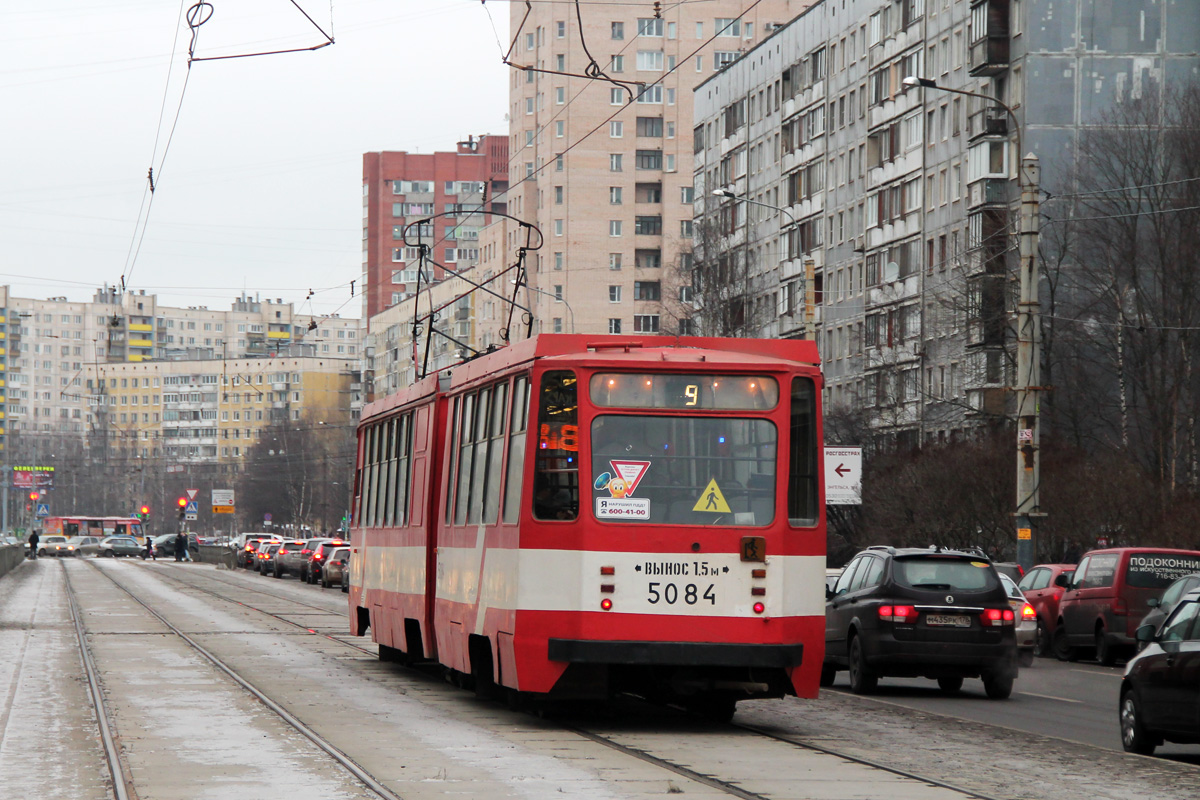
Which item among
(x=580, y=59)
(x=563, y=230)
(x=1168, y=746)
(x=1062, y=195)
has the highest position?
(x=580, y=59)

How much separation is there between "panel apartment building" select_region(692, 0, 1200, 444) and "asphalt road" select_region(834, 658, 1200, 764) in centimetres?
1560

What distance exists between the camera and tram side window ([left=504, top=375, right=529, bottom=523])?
47.9 feet

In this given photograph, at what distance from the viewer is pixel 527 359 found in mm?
14758

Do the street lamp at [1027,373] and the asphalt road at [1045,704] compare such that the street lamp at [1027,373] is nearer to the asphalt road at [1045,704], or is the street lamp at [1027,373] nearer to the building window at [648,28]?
the asphalt road at [1045,704]

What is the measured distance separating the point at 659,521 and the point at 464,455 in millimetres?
3108

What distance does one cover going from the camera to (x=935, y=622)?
19484 mm

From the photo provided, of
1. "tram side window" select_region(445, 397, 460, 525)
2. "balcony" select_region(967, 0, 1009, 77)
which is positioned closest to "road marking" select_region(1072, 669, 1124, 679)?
"tram side window" select_region(445, 397, 460, 525)

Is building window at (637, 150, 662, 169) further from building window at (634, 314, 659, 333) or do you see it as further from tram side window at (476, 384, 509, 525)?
tram side window at (476, 384, 509, 525)

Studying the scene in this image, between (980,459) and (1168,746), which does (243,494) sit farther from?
(1168,746)

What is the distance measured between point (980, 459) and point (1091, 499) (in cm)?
374

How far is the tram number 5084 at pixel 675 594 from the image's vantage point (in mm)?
14055

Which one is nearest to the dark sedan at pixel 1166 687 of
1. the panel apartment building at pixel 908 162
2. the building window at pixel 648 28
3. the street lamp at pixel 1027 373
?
the street lamp at pixel 1027 373

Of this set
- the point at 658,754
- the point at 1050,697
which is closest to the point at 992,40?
the point at 1050,697

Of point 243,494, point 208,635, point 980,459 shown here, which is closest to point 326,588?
point 980,459
